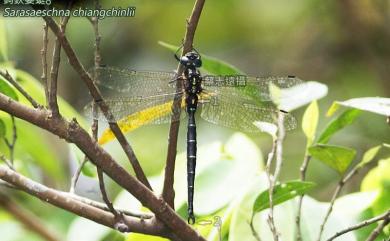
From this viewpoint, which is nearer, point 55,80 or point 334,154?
point 55,80

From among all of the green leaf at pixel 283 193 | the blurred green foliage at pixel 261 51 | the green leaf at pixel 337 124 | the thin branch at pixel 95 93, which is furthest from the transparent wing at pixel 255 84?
the blurred green foliage at pixel 261 51

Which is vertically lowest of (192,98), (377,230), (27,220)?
(27,220)

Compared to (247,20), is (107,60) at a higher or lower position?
lower

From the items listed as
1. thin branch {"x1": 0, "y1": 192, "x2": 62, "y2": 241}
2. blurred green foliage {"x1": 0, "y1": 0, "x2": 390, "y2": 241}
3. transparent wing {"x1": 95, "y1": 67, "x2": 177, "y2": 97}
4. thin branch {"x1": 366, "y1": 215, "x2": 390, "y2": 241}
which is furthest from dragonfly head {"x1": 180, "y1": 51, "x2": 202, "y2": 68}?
blurred green foliage {"x1": 0, "y1": 0, "x2": 390, "y2": 241}

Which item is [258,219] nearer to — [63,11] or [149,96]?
[149,96]

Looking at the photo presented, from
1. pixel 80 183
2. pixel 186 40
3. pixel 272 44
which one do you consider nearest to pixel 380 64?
pixel 272 44

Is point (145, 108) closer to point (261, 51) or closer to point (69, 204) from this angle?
point (69, 204)

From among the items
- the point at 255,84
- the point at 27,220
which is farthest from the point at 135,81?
the point at 27,220
